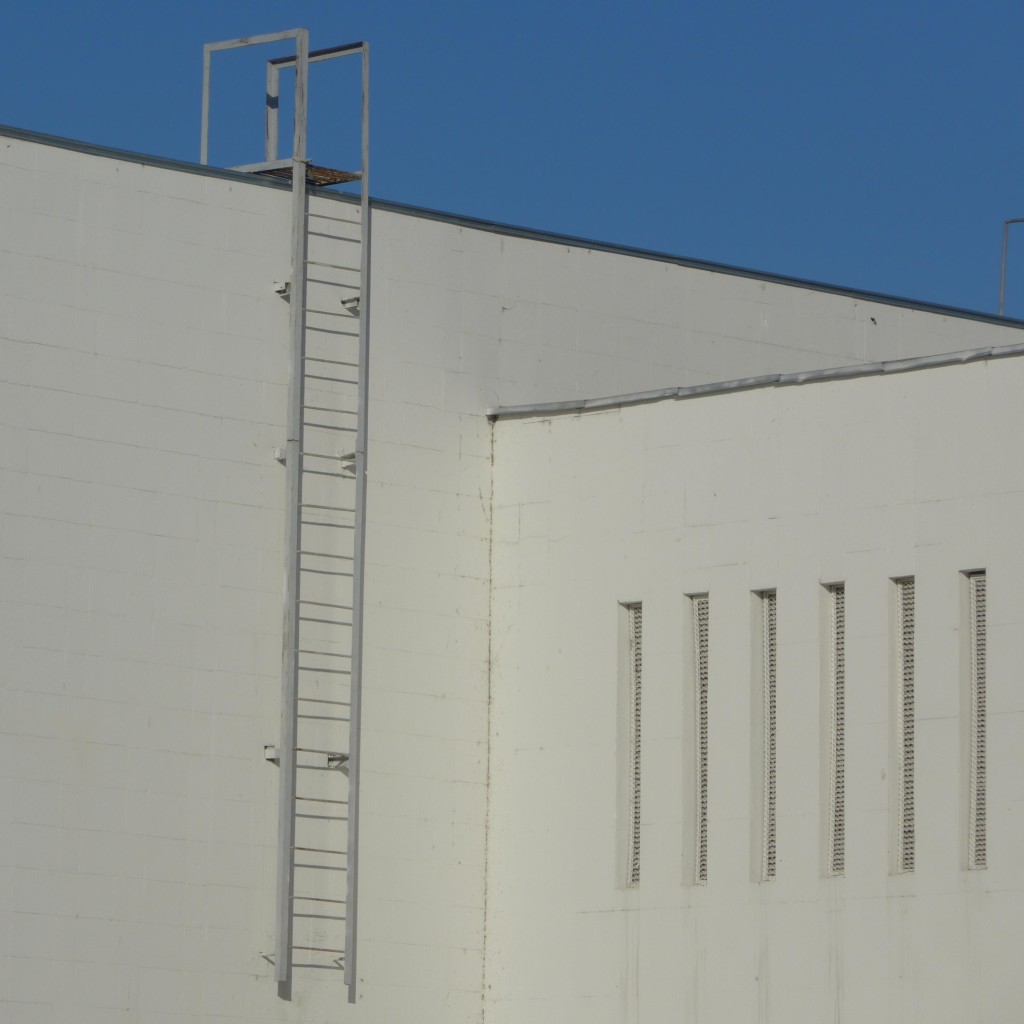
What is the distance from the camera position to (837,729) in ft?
71.2

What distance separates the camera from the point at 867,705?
70.0 ft

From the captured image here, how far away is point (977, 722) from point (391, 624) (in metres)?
6.10

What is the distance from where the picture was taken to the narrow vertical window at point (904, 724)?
21000 millimetres

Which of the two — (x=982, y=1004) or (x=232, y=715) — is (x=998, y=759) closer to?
(x=982, y=1004)

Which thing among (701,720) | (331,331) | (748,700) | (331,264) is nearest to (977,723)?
(748,700)

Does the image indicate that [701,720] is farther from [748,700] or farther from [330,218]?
[330,218]

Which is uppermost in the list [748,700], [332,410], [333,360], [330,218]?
[330,218]

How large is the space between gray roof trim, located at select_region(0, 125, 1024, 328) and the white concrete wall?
86.6 inches

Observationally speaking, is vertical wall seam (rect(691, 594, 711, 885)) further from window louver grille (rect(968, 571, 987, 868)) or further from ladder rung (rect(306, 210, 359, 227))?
ladder rung (rect(306, 210, 359, 227))

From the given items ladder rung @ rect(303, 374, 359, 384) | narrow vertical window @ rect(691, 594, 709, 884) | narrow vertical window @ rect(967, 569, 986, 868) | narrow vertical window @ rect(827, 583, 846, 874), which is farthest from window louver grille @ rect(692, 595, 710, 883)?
ladder rung @ rect(303, 374, 359, 384)

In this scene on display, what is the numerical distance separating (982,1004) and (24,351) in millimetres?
10311

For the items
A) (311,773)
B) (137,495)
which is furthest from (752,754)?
(137,495)

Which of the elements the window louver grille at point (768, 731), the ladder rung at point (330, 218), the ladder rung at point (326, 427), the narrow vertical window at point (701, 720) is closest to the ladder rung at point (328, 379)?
the ladder rung at point (326, 427)

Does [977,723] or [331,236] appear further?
[331,236]
